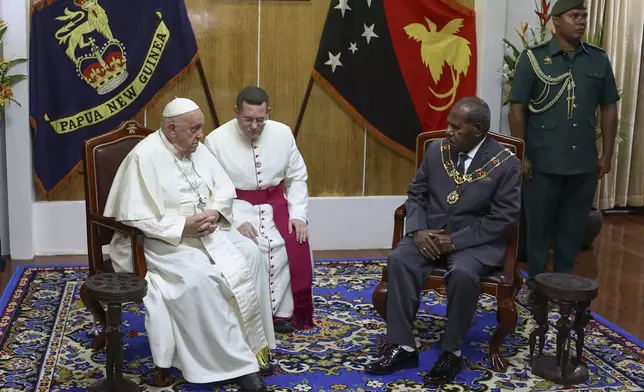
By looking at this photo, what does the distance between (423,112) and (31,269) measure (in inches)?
111

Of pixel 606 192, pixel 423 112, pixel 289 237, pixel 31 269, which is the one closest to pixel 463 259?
pixel 289 237

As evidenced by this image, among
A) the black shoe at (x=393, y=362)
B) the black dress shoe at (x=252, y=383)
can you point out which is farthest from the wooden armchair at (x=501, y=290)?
the black dress shoe at (x=252, y=383)

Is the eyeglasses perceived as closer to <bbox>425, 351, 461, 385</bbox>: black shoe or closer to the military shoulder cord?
<bbox>425, 351, 461, 385</bbox>: black shoe

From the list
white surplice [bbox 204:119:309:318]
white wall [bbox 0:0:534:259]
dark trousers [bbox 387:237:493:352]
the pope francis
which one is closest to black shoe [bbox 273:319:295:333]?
white surplice [bbox 204:119:309:318]

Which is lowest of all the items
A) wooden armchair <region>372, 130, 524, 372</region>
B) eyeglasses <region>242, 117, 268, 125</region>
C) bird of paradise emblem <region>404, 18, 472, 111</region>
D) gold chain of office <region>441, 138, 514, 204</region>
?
wooden armchair <region>372, 130, 524, 372</region>

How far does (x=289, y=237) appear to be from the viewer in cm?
406

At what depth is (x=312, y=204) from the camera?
5684mm

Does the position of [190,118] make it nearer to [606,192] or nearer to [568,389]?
[568,389]

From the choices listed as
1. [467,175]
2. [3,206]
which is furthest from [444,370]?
[3,206]

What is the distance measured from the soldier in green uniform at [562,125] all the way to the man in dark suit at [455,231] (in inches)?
30.0

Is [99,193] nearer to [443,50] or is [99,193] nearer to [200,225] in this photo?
[200,225]

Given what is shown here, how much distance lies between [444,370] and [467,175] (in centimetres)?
89

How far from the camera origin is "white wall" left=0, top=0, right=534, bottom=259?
511cm

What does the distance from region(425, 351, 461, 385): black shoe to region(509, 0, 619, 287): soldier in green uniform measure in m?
1.29
